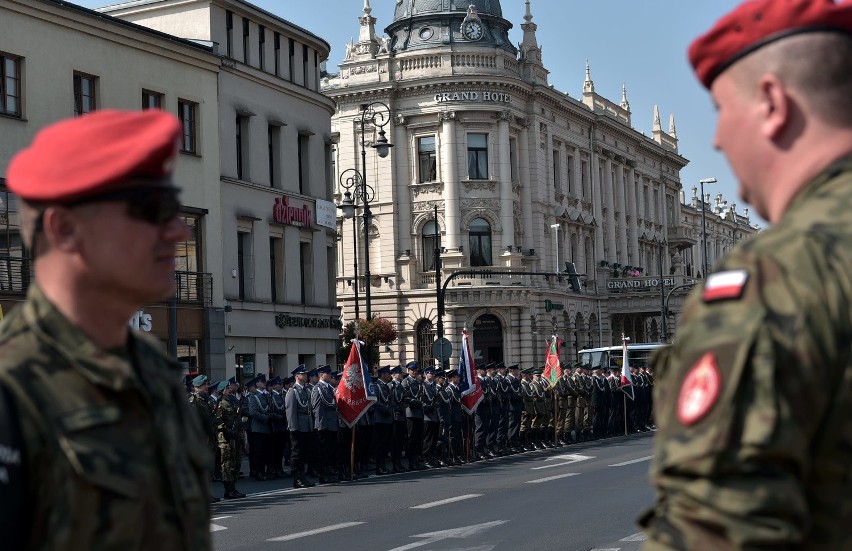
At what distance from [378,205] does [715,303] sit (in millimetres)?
63849

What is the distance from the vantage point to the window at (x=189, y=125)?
36912 mm

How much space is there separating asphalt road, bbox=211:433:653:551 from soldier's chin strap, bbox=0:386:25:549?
1063cm

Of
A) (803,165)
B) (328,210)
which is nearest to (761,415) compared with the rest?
(803,165)

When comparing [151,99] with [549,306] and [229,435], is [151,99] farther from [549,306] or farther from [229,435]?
[549,306]

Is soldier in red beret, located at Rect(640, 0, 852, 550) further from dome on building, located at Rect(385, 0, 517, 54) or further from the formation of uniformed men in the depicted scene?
dome on building, located at Rect(385, 0, 517, 54)

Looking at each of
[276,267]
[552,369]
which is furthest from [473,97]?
[552,369]

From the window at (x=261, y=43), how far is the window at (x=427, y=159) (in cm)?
2433

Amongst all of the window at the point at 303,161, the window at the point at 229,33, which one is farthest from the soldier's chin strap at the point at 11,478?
A: the window at the point at 303,161

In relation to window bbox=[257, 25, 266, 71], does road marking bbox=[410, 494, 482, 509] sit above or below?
below

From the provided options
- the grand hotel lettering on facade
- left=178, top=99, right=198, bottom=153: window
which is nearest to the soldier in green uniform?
left=178, top=99, right=198, bottom=153: window

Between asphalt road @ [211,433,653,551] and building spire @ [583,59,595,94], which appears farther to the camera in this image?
building spire @ [583,59,595,94]

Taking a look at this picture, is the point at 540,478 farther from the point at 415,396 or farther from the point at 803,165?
the point at 803,165

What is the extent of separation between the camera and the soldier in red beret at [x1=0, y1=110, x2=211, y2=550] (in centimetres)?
270

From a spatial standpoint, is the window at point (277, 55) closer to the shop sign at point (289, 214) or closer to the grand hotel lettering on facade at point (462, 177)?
the shop sign at point (289, 214)
